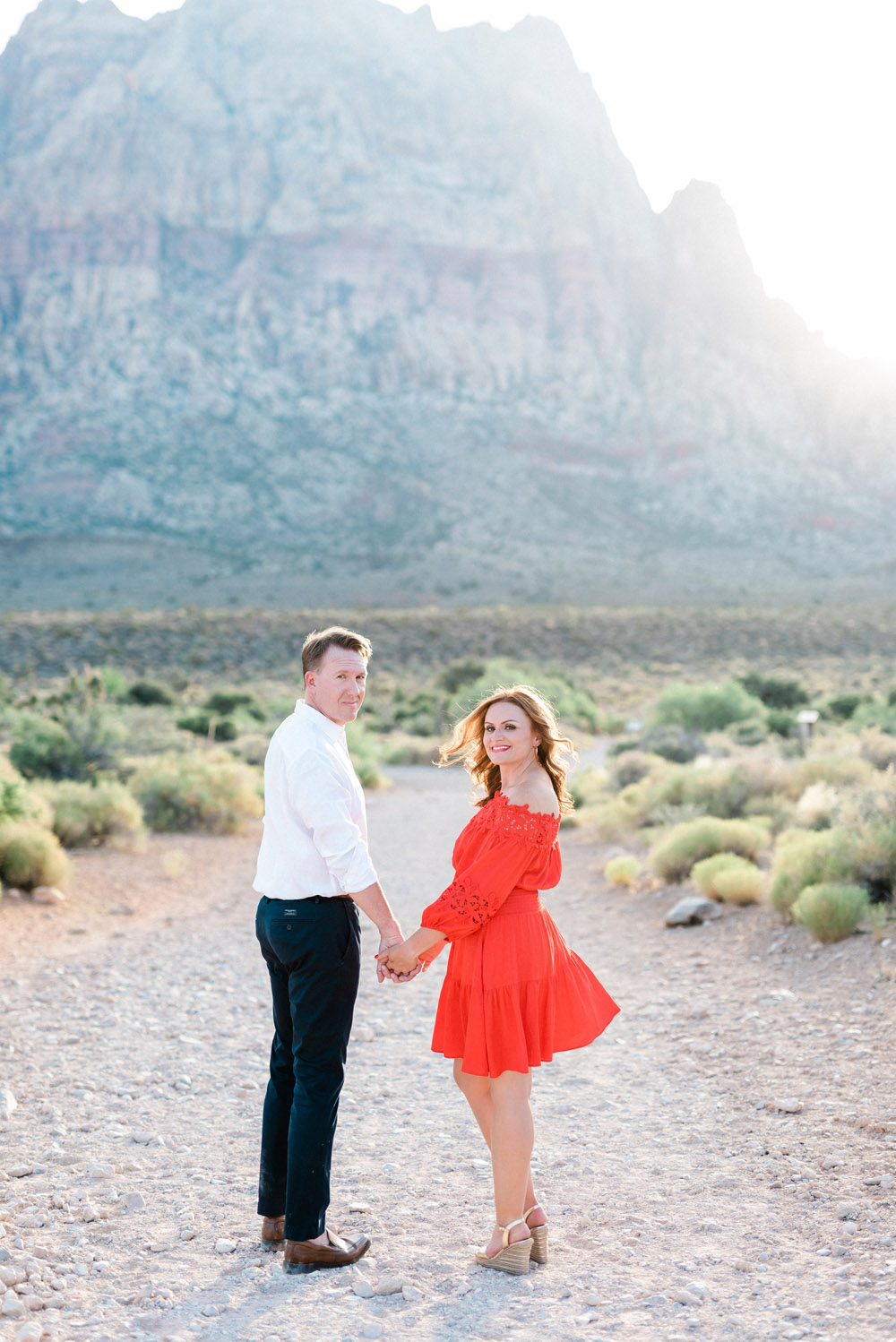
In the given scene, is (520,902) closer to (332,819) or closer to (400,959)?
(400,959)

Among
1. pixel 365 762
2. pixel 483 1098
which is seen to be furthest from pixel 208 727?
pixel 483 1098

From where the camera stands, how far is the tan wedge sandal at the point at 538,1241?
11.6 feet

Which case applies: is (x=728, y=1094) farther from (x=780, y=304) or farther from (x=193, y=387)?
(x=780, y=304)

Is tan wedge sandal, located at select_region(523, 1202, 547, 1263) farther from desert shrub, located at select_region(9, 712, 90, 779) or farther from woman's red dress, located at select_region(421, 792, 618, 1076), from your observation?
desert shrub, located at select_region(9, 712, 90, 779)

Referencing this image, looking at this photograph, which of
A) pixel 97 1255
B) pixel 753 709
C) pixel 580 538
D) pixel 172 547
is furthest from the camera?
pixel 580 538

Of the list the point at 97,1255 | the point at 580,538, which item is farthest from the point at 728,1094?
the point at 580,538

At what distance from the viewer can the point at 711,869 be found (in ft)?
29.8

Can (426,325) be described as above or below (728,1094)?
above

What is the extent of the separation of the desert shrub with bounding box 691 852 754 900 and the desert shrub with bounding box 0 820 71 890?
19.1 ft

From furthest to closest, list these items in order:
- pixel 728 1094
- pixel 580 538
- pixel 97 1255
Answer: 1. pixel 580 538
2. pixel 728 1094
3. pixel 97 1255

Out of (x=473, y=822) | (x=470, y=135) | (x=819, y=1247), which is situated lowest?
(x=819, y=1247)

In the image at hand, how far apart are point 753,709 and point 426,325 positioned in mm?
82564

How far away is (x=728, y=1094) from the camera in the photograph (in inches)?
204

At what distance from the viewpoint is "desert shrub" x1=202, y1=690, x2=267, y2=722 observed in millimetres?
29281
